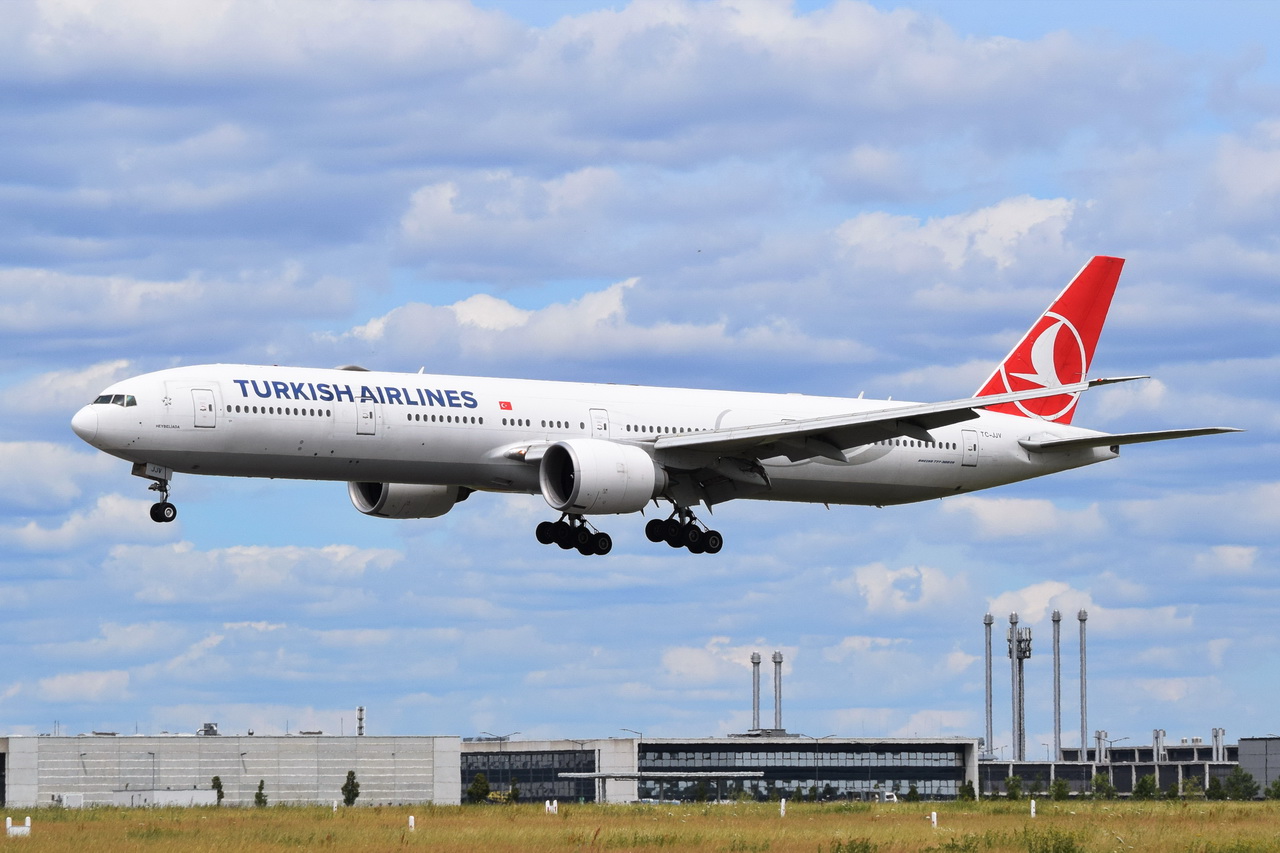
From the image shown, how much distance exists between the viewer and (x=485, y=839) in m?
48.8

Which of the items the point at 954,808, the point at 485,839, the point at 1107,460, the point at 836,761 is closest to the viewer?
the point at 485,839

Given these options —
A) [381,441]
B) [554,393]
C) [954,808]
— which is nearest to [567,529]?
[554,393]

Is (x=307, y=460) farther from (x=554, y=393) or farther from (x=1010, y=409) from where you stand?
(x=1010, y=409)

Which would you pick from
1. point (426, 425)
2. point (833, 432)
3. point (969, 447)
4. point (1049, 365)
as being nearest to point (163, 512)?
point (426, 425)

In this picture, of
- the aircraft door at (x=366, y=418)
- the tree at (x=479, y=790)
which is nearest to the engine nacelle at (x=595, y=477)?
the aircraft door at (x=366, y=418)

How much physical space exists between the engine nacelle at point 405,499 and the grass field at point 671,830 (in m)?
10.1

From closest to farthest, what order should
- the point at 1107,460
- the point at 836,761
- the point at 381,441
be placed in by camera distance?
the point at 381,441
the point at 1107,460
the point at 836,761

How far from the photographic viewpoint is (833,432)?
184 feet

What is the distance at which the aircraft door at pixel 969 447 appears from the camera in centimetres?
6444

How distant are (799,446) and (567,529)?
25.6ft

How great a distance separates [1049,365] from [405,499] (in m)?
25.1

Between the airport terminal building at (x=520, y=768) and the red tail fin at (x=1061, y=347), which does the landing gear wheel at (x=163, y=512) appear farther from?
the airport terminal building at (x=520, y=768)

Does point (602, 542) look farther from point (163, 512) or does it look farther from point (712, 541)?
point (163, 512)

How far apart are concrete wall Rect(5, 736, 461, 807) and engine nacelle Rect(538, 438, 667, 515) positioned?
7001 cm
